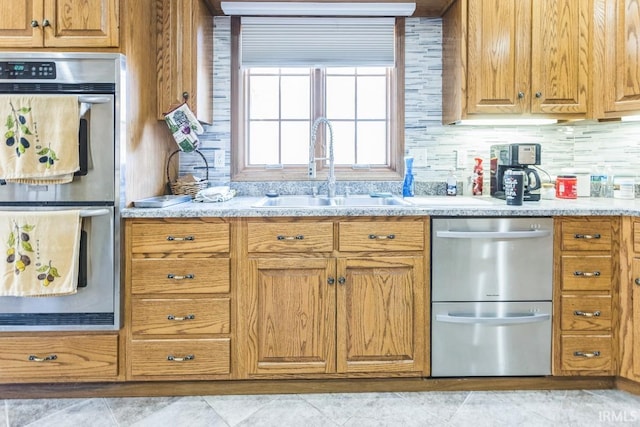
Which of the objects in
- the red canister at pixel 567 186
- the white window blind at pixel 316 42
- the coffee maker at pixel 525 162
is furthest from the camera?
the white window blind at pixel 316 42

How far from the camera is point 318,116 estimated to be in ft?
8.89

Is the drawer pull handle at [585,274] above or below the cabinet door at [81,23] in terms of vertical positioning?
below

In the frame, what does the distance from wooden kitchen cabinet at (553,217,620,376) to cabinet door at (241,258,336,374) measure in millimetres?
1079

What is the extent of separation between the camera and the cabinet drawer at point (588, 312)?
1.98 meters

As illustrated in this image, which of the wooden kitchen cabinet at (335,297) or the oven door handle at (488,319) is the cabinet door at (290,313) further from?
the oven door handle at (488,319)

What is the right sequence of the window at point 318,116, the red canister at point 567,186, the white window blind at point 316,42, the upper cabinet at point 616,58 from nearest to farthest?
the upper cabinet at point 616,58, the red canister at point 567,186, the white window blind at point 316,42, the window at point 318,116

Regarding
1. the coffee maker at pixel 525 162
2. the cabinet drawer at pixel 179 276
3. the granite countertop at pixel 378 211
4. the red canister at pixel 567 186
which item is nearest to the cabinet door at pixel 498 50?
the coffee maker at pixel 525 162

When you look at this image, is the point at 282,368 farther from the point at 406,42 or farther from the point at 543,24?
the point at 543,24

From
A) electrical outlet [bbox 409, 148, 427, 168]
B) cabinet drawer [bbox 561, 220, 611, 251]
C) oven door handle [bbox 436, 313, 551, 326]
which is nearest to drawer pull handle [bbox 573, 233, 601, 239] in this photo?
cabinet drawer [bbox 561, 220, 611, 251]

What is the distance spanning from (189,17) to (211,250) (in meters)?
1.25

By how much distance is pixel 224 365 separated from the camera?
6.44 ft

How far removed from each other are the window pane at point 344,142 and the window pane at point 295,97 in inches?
8.5

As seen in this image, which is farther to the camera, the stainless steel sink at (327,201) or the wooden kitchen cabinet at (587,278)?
the stainless steel sink at (327,201)

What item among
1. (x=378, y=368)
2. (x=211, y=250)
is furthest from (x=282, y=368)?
(x=211, y=250)
